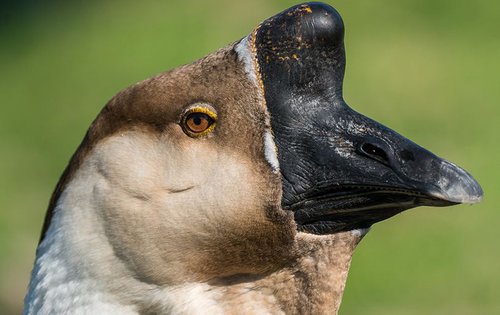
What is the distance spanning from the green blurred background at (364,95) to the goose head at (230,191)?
443 cm

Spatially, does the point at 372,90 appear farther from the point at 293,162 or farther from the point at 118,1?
the point at 293,162

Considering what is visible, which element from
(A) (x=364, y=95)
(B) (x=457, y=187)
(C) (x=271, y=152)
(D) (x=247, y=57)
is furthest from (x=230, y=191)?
(A) (x=364, y=95)

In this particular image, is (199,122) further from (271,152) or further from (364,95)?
(364,95)

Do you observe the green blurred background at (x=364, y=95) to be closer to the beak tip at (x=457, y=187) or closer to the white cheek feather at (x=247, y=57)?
the white cheek feather at (x=247, y=57)

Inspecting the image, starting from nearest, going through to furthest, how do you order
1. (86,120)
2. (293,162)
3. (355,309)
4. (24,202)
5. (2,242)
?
(293,162)
(355,309)
(2,242)
(24,202)
(86,120)

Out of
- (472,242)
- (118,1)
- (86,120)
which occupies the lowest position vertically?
(472,242)

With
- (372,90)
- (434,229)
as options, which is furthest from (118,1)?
(434,229)

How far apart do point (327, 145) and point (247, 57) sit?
0.42 metres

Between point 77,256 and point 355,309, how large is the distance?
15.9 feet

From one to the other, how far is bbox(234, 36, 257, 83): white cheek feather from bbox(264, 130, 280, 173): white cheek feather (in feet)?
0.68

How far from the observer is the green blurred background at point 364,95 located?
826 centimetres

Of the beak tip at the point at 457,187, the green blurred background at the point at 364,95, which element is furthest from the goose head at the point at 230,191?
the green blurred background at the point at 364,95

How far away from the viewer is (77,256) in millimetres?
3414

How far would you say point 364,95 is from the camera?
34.3 feet
